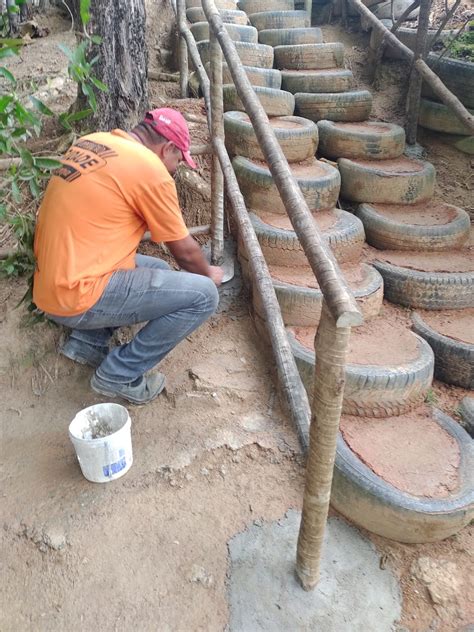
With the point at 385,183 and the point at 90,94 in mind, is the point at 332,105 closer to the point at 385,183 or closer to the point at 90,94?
the point at 385,183

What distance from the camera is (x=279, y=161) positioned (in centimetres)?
178

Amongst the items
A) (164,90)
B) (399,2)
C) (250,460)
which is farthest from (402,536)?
(399,2)

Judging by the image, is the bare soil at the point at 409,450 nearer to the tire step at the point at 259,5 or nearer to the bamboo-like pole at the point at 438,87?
the bamboo-like pole at the point at 438,87

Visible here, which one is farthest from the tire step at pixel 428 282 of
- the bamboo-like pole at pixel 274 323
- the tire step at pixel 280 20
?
the tire step at pixel 280 20

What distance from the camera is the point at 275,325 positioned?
244 cm

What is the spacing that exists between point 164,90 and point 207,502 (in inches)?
146

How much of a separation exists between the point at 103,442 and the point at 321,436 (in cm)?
88

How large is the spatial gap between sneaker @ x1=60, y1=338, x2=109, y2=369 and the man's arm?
0.67 meters

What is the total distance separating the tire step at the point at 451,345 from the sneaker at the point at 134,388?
1.52 m

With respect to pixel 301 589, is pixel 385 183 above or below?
above

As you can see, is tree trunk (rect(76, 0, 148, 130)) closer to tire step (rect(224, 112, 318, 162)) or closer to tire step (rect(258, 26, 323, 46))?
tire step (rect(224, 112, 318, 162))

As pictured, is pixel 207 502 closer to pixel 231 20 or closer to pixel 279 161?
pixel 279 161

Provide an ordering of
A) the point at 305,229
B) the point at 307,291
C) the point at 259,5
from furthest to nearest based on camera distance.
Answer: the point at 259,5 < the point at 307,291 < the point at 305,229

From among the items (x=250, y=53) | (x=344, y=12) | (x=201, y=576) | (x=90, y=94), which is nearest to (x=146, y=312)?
(x=90, y=94)
